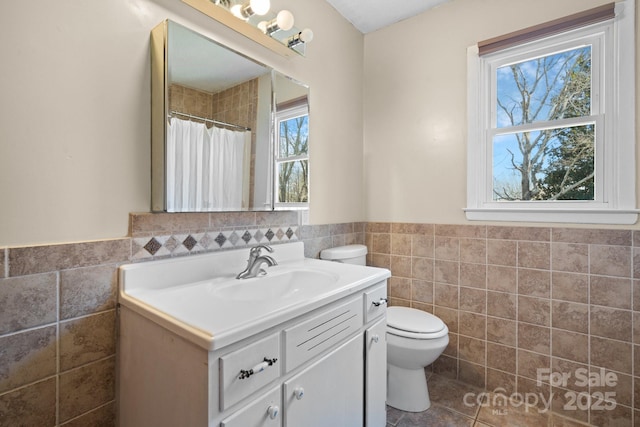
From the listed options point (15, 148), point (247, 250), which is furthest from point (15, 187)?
point (247, 250)

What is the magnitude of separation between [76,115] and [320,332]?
1079 mm

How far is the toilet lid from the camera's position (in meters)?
1.62

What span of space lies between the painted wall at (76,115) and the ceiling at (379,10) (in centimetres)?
116

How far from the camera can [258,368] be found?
79 centimetres

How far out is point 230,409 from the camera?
2.43 ft

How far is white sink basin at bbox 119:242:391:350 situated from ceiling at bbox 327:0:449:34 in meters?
1.70

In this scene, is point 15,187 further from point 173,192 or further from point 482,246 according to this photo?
point 482,246

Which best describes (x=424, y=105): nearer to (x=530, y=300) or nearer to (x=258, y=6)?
(x=258, y=6)

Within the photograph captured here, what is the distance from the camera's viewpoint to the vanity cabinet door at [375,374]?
4.22ft

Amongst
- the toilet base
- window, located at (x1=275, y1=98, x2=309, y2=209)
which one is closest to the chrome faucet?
window, located at (x1=275, y1=98, x2=309, y2=209)

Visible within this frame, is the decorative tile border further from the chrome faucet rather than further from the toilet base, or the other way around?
the toilet base

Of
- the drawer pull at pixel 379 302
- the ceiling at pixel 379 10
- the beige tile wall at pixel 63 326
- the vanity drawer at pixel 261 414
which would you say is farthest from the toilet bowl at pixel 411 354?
the ceiling at pixel 379 10

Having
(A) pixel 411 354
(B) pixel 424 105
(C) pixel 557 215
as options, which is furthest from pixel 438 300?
(B) pixel 424 105

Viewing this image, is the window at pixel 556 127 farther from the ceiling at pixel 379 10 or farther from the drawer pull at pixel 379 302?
the drawer pull at pixel 379 302
